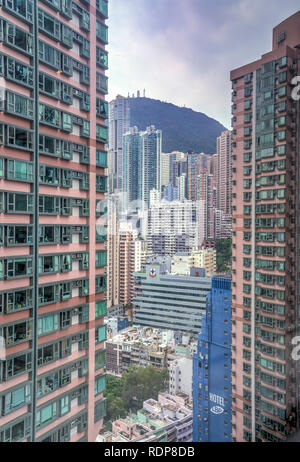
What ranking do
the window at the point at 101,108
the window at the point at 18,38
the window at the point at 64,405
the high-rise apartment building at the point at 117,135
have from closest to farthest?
the window at the point at 18,38 → the window at the point at 64,405 → the window at the point at 101,108 → the high-rise apartment building at the point at 117,135

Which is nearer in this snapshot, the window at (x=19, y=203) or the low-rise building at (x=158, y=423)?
the window at (x=19, y=203)

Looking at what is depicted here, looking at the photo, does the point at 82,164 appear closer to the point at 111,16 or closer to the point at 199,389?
the point at 111,16

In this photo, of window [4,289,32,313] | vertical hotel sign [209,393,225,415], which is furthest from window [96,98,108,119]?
vertical hotel sign [209,393,225,415]

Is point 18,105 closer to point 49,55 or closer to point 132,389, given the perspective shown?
point 49,55

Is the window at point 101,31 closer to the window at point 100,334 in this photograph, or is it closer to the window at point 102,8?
the window at point 102,8

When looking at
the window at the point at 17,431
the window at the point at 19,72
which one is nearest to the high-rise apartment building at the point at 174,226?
the window at the point at 19,72

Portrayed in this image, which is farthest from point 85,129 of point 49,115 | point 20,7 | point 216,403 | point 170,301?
point 216,403

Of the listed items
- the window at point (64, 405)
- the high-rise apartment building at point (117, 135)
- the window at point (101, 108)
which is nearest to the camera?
the window at point (64, 405)
